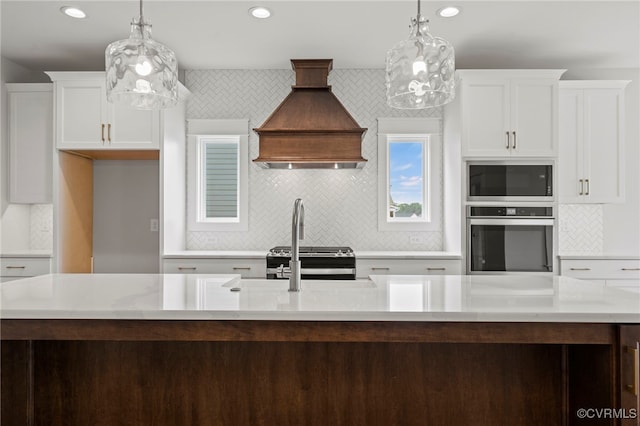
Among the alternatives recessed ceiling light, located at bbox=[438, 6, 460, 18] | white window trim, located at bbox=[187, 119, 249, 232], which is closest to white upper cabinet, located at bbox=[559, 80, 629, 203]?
recessed ceiling light, located at bbox=[438, 6, 460, 18]

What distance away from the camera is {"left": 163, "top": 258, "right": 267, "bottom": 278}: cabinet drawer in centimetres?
363

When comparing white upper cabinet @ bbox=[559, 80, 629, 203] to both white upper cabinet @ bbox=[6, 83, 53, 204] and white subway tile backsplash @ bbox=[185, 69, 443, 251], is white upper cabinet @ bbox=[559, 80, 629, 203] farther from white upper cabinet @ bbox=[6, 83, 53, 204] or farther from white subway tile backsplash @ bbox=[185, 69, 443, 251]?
white upper cabinet @ bbox=[6, 83, 53, 204]

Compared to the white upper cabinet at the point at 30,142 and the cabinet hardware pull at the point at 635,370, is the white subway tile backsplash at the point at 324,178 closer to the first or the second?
the white upper cabinet at the point at 30,142

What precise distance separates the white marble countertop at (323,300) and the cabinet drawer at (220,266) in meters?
1.34

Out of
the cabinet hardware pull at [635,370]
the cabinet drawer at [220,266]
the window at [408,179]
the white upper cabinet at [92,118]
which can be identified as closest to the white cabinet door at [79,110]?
the white upper cabinet at [92,118]

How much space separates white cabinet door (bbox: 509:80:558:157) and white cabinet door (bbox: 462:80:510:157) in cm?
8

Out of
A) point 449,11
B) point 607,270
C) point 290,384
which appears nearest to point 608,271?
point 607,270

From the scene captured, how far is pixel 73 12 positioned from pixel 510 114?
11.3ft

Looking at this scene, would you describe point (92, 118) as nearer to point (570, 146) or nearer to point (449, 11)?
point (449, 11)

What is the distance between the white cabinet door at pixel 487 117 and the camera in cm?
365

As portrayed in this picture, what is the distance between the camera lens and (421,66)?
189 centimetres

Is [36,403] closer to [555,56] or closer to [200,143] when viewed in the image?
[200,143]

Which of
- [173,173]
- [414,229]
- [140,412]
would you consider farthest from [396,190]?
[140,412]

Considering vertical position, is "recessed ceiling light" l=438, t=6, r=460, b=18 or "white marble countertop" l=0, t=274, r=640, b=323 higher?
"recessed ceiling light" l=438, t=6, r=460, b=18
